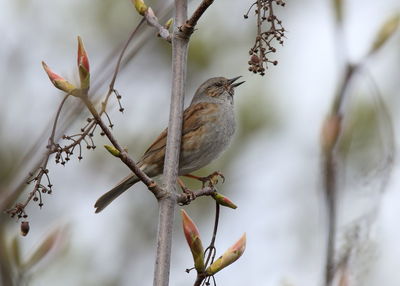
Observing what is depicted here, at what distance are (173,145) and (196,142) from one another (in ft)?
7.66

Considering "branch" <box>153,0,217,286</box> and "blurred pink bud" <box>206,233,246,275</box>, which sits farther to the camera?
"blurred pink bud" <box>206,233,246,275</box>

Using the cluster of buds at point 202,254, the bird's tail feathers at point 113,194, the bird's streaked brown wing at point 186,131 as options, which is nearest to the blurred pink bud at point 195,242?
the cluster of buds at point 202,254

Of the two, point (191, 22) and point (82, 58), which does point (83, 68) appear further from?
point (191, 22)

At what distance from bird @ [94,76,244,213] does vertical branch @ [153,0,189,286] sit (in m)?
1.93

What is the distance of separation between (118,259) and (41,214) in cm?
91

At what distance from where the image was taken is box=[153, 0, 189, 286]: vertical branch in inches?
90.6

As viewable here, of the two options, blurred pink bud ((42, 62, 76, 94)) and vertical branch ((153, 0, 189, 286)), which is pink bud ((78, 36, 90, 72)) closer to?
blurred pink bud ((42, 62, 76, 94))

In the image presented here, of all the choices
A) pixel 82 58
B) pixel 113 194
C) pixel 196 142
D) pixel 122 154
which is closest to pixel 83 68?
pixel 82 58

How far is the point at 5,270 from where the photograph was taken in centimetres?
171

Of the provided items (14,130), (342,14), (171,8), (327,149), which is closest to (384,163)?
(327,149)

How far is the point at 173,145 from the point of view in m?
2.45

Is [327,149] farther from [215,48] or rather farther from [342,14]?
[215,48]

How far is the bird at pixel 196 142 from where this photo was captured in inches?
185

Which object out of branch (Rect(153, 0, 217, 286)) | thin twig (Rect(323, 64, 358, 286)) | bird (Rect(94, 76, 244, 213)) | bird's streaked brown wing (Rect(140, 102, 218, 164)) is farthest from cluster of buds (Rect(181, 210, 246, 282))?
bird's streaked brown wing (Rect(140, 102, 218, 164))
